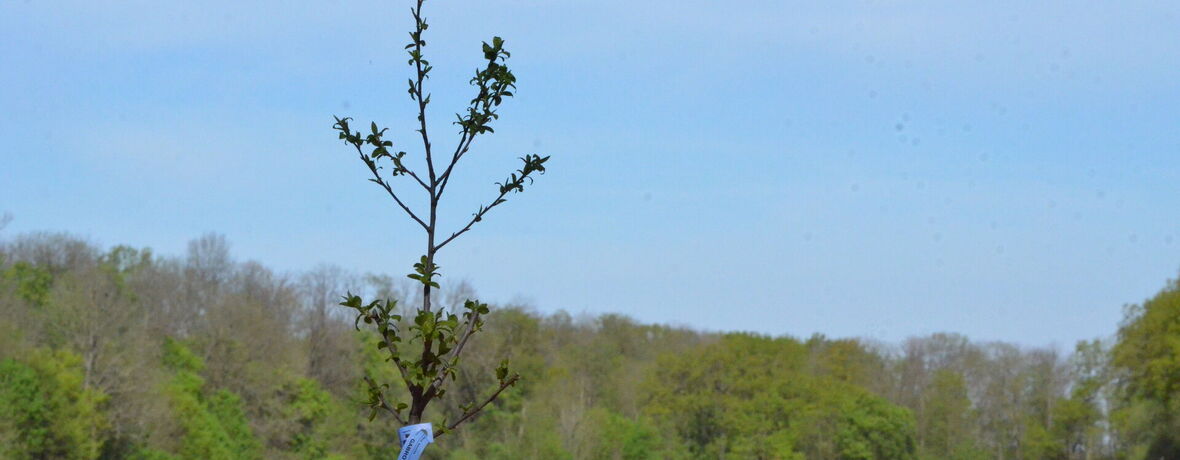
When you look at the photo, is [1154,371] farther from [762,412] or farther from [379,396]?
[379,396]

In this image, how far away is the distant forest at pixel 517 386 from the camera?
5981 cm

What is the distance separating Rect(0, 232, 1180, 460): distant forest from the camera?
196 ft

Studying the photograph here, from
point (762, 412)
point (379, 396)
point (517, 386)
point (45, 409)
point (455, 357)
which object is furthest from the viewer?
point (762, 412)

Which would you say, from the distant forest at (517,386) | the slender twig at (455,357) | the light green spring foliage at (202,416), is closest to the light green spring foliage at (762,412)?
the distant forest at (517,386)

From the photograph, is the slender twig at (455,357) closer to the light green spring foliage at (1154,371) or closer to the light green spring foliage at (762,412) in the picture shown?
the light green spring foliage at (1154,371)

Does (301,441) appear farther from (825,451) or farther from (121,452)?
(825,451)

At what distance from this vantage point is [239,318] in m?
78.0

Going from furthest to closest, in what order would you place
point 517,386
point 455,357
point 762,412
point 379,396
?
point 762,412
point 517,386
point 379,396
point 455,357

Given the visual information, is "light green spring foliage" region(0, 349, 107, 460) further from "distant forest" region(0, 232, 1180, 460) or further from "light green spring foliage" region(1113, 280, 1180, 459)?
"light green spring foliage" region(1113, 280, 1180, 459)

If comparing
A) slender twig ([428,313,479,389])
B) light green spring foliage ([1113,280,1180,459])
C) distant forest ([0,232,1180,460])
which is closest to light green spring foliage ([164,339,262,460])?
distant forest ([0,232,1180,460])

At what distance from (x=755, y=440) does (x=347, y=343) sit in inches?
947

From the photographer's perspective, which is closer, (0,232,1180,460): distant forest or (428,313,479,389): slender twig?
(428,313,479,389): slender twig

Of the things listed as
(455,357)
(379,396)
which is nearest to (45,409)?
(379,396)

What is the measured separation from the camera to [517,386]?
6788 centimetres
